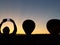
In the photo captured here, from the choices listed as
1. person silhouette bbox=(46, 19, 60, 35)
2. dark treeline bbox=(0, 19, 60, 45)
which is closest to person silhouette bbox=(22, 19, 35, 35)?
dark treeline bbox=(0, 19, 60, 45)

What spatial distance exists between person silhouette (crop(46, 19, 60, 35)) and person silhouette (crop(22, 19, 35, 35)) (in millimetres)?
161

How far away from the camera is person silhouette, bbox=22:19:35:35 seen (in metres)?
2.39

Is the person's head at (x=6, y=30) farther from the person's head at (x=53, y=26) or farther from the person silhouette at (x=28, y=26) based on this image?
the person's head at (x=53, y=26)

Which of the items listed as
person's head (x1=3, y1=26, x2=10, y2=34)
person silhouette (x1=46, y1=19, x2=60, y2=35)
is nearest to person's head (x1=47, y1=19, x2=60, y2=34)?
person silhouette (x1=46, y1=19, x2=60, y2=35)

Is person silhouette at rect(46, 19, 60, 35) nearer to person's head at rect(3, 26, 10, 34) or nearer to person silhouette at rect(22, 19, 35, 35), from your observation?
person silhouette at rect(22, 19, 35, 35)

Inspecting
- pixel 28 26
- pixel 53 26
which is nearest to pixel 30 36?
pixel 28 26

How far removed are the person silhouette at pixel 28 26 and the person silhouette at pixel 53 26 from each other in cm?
16

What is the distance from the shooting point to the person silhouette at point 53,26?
94.2 inches

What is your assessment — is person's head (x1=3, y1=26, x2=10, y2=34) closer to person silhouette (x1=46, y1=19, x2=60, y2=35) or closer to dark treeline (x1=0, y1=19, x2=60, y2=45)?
dark treeline (x1=0, y1=19, x2=60, y2=45)

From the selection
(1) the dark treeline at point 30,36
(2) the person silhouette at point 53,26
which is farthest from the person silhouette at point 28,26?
(2) the person silhouette at point 53,26

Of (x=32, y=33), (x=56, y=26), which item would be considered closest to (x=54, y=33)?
(x=56, y=26)

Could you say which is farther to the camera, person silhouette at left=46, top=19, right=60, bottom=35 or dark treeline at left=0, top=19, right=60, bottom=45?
person silhouette at left=46, top=19, right=60, bottom=35

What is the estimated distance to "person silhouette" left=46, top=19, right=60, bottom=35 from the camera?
2.39 meters

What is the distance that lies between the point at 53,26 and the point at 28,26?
0.84ft
